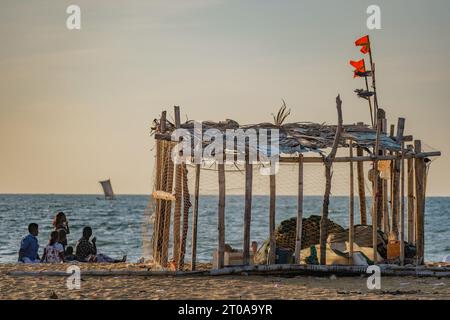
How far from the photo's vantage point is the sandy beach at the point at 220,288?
1423 centimetres

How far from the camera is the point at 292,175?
1830cm

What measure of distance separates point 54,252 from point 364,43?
850 centimetres

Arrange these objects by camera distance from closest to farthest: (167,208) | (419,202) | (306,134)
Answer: (306,134)
(167,208)
(419,202)

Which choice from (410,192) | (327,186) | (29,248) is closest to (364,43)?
(410,192)

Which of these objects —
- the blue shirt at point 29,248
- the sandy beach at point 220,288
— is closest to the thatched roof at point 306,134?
the sandy beach at point 220,288

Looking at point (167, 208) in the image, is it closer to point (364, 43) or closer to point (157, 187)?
point (157, 187)

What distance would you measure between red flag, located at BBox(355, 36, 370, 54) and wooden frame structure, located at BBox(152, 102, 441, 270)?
1472 mm

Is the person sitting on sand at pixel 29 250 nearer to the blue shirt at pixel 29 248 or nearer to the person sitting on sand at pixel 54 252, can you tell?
the blue shirt at pixel 29 248

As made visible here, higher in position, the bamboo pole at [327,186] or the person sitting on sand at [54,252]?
the bamboo pole at [327,186]

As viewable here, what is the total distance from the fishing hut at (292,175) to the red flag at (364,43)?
43cm

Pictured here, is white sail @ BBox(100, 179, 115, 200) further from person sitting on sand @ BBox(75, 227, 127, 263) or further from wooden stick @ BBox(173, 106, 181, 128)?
wooden stick @ BBox(173, 106, 181, 128)

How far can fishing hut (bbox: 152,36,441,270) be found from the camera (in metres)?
16.8
